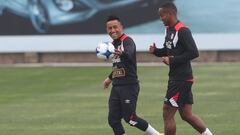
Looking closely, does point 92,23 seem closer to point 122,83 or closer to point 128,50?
point 122,83

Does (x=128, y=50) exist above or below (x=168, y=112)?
above

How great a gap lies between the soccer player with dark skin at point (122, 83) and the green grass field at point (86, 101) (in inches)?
68.6

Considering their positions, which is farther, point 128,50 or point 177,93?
point 128,50

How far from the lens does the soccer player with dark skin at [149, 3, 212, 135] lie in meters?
9.76

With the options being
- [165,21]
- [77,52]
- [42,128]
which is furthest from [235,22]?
[165,21]

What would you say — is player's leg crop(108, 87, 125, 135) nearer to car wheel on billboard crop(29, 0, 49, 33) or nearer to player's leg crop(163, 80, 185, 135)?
player's leg crop(163, 80, 185, 135)

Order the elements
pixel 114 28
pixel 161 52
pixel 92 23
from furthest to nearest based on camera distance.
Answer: pixel 92 23
pixel 114 28
pixel 161 52

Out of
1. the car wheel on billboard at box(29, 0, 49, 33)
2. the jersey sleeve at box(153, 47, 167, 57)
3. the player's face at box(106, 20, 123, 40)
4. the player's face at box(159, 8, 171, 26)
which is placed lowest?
the jersey sleeve at box(153, 47, 167, 57)

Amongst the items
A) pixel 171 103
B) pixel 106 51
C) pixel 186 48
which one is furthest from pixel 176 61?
pixel 106 51

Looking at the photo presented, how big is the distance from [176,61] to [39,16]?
1018 inches

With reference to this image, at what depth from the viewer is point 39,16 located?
3512cm

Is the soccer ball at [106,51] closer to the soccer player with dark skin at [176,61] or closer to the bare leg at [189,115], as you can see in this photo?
the soccer player with dark skin at [176,61]

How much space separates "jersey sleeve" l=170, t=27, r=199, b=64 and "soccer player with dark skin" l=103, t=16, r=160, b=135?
2.60 feet

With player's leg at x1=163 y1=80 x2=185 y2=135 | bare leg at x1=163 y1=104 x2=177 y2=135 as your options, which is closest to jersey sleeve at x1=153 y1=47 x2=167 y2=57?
player's leg at x1=163 y1=80 x2=185 y2=135
